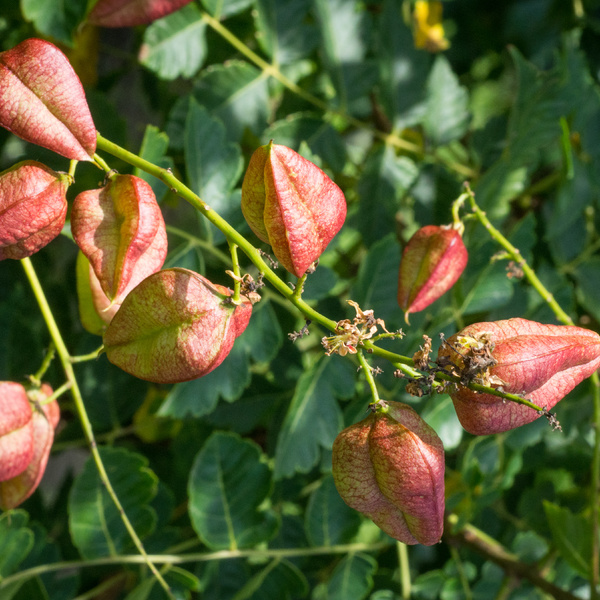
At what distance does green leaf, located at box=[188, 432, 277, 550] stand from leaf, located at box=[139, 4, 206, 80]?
1.64 feet

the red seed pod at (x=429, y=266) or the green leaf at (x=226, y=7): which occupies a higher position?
the green leaf at (x=226, y=7)

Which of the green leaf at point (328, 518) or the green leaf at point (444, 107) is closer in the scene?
the green leaf at point (328, 518)

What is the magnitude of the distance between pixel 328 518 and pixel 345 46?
0.66 meters

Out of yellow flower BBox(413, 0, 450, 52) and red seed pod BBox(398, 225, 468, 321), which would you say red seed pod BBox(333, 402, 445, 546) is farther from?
yellow flower BBox(413, 0, 450, 52)

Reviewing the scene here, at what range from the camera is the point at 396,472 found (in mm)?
495

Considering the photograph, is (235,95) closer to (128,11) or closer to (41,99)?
(128,11)

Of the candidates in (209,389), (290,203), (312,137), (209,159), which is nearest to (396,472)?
(290,203)

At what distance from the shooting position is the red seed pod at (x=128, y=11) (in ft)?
2.35

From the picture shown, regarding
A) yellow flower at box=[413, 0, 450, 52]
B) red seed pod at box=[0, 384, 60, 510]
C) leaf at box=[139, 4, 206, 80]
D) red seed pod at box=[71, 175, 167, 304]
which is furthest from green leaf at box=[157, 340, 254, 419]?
yellow flower at box=[413, 0, 450, 52]

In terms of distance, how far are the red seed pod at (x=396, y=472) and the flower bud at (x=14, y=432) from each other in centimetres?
30

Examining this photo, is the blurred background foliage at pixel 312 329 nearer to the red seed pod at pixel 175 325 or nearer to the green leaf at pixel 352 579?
the green leaf at pixel 352 579

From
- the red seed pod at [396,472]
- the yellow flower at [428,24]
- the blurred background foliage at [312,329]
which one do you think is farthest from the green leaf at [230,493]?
the yellow flower at [428,24]

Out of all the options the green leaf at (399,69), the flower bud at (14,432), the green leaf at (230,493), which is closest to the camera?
the flower bud at (14,432)

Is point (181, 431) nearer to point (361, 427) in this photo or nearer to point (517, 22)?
point (361, 427)
